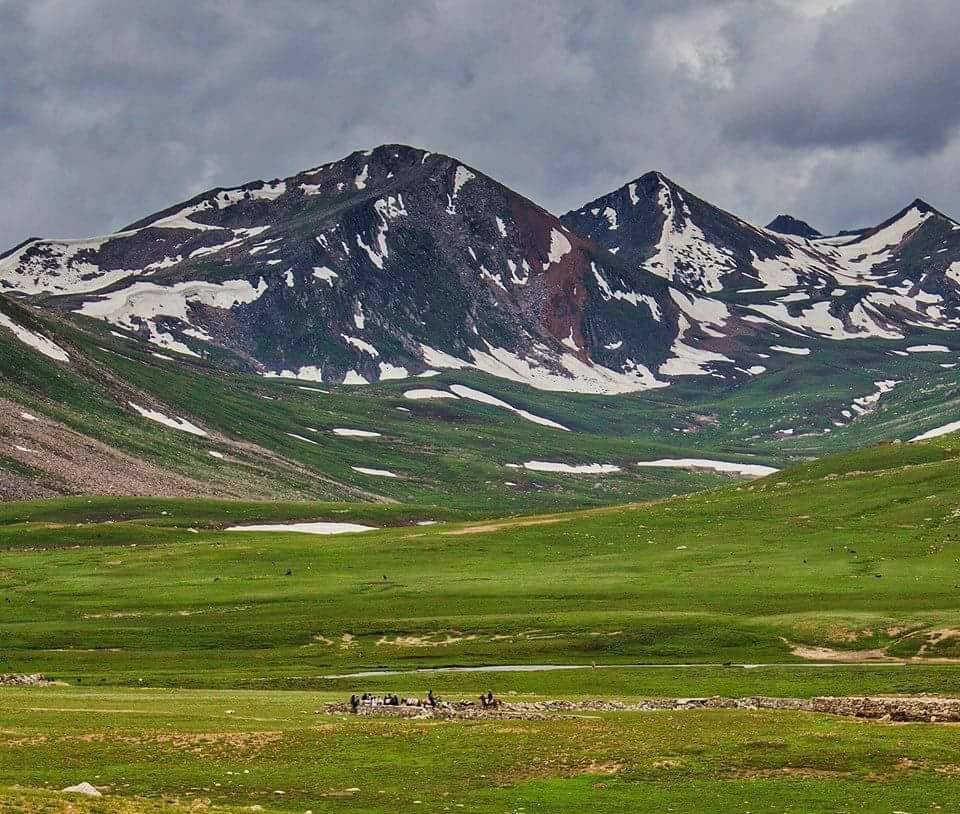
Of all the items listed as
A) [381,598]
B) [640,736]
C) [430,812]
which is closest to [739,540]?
[381,598]

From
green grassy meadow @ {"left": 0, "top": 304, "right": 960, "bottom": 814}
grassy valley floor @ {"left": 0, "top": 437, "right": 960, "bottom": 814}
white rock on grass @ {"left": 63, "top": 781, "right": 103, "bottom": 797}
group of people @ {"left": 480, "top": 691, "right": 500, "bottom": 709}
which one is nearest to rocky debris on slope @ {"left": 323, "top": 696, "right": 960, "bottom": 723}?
group of people @ {"left": 480, "top": 691, "right": 500, "bottom": 709}

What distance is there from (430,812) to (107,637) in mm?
63748

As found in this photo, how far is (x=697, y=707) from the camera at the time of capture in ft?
194

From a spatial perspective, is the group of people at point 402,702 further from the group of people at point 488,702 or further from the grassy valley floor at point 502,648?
the grassy valley floor at point 502,648

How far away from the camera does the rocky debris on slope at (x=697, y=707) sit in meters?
52.4

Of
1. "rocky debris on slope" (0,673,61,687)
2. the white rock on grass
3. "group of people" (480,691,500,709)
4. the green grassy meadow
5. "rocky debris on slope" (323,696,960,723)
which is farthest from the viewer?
"rocky debris on slope" (0,673,61,687)

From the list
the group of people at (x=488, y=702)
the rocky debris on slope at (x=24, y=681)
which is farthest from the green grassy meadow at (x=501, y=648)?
the group of people at (x=488, y=702)

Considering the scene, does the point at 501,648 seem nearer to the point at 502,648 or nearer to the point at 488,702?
the point at 502,648

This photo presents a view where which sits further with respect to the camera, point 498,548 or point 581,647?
point 498,548

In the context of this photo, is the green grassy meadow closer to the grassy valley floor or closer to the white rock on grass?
the grassy valley floor

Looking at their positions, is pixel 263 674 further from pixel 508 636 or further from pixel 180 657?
pixel 508 636

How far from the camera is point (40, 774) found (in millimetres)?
37375

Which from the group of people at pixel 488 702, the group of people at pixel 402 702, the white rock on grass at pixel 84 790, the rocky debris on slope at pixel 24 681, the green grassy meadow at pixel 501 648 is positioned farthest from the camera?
the rocky debris on slope at pixel 24 681

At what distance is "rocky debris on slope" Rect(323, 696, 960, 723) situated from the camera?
172ft
